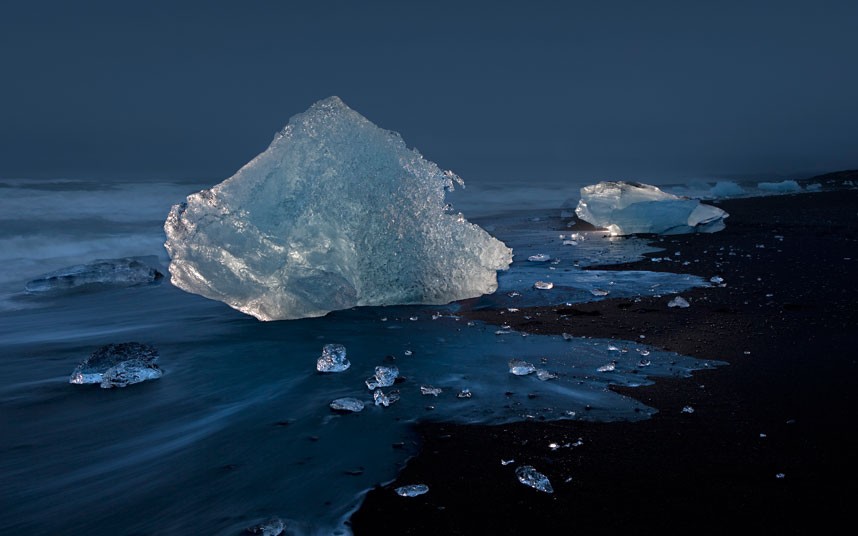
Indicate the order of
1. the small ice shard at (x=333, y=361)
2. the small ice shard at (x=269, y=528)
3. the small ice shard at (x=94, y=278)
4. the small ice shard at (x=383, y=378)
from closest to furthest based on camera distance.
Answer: the small ice shard at (x=269, y=528) < the small ice shard at (x=383, y=378) < the small ice shard at (x=333, y=361) < the small ice shard at (x=94, y=278)

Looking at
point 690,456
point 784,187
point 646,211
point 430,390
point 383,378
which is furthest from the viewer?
point 784,187

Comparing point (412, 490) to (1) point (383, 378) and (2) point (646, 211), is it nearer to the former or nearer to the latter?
(1) point (383, 378)

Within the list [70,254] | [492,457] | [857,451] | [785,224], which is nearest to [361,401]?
[492,457]

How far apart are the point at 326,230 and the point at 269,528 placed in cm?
282

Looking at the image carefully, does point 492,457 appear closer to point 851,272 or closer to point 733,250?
point 851,272

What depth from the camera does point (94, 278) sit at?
Result: 6.11 m

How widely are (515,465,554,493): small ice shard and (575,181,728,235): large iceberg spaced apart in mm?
7786

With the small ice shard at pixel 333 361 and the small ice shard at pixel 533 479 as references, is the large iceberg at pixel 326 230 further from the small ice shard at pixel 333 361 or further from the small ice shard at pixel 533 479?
the small ice shard at pixel 533 479

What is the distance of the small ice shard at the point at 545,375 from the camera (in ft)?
9.31

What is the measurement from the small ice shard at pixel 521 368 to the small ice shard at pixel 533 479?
3.28ft

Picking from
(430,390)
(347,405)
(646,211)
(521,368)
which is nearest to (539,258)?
(646,211)

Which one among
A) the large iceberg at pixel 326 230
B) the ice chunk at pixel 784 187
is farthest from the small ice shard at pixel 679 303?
the ice chunk at pixel 784 187

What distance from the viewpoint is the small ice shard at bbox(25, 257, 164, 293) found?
6.02 meters

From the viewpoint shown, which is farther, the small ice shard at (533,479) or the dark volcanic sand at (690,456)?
the small ice shard at (533,479)
